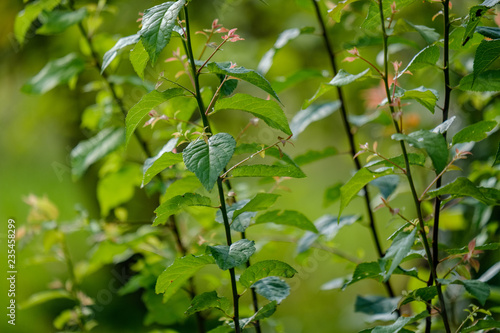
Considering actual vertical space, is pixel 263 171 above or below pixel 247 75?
below

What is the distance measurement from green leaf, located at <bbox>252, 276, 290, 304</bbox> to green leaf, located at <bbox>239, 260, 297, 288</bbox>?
0.04 metres

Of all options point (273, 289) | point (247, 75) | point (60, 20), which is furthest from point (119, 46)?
point (60, 20)

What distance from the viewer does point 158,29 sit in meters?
0.58

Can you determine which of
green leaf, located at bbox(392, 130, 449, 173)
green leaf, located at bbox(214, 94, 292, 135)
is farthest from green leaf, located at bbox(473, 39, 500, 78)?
green leaf, located at bbox(214, 94, 292, 135)

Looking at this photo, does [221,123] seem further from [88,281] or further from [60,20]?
[60,20]

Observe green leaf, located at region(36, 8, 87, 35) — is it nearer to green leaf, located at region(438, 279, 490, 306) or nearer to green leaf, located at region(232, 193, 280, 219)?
green leaf, located at region(232, 193, 280, 219)

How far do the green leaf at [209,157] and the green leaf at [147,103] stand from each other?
8cm

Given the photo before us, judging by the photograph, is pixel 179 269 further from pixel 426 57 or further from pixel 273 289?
pixel 426 57

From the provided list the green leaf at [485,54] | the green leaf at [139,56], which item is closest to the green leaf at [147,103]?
the green leaf at [139,56]

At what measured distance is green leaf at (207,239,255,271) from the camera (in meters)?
0.57

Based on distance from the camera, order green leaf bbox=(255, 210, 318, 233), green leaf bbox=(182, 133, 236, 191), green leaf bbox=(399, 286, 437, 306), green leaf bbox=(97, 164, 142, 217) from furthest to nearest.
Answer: green leaf bbox=(97, 164, 142, 217) → green leaf bbox=(255, 210, 318, 233) → green leaf bbox=(399, 286, 437, 306) → green leaf bbox=(182, 133, 236, 191)

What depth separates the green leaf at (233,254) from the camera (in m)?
0.57

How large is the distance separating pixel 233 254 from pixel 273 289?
167 mm

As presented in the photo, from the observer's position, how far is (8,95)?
2592 millimetres
